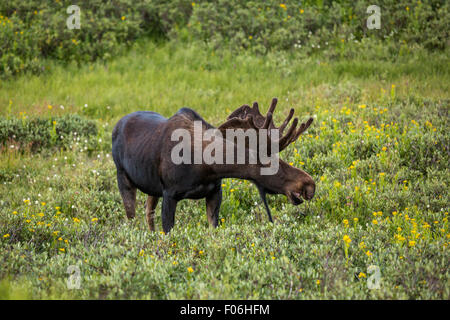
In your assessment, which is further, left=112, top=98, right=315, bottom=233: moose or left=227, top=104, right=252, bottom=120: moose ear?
left=227, top=104, right=252, bottom=120: moose ear

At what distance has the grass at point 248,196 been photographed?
4.93 m

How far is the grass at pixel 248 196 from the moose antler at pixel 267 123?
3.67 feet

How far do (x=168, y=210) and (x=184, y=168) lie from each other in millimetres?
535

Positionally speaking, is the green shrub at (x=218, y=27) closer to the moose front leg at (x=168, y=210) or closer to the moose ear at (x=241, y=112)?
the moose ear at (x=241, y=112)

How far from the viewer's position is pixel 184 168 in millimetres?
6020

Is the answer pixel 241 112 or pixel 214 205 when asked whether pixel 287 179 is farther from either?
pixel 241 112

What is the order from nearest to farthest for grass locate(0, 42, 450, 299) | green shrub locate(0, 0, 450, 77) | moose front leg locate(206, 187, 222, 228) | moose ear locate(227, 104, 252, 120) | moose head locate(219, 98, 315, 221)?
grass locate(0, 42, 450, 299) → moose head locate(219, 98, 315, 221) → moose front leg locate(206, 187, 222, 228) → moose ear locate(227, 104, 252, 120) → green shrub locate(0, 0, 450, 77)

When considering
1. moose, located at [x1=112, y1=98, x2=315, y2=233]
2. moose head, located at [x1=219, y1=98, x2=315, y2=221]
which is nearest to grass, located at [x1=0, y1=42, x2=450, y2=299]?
moose, located at [x1=112, y1=98, x2=315, y2=233]

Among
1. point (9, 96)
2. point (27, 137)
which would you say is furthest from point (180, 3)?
point (27, 137)

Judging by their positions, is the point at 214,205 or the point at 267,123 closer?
the point at 267,123

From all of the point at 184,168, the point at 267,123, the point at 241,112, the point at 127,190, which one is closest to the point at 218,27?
the point at 127,190

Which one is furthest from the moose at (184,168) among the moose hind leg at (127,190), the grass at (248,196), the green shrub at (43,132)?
the green shrub at (43,132)

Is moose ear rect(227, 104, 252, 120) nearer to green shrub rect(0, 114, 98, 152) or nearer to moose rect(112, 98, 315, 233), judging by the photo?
moose rect(112, 98, 315, 233)

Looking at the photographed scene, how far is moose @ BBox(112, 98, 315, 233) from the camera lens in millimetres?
5586
